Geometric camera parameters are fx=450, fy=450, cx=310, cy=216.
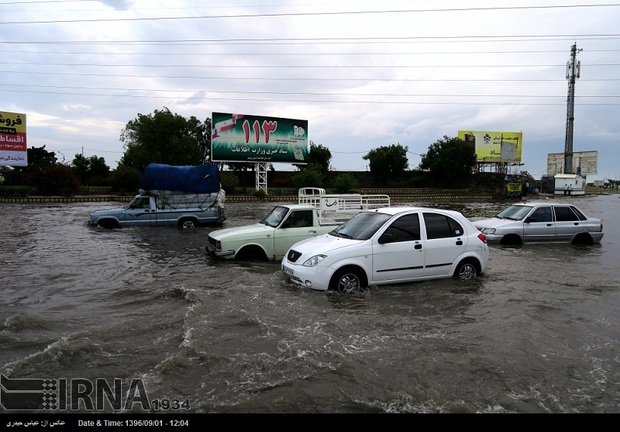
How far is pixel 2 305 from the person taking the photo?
706 cm

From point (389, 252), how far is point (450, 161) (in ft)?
171

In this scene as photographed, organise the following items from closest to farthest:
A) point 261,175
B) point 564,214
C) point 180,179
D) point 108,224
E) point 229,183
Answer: point 564,214 < point 108,224 < point 180,179 < point 229,183 < point 261,175

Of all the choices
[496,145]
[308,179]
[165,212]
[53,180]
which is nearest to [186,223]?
[165,212]

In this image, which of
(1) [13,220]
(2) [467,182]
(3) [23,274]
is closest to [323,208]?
(3) [23,274]

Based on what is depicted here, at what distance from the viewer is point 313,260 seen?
7.60 meters

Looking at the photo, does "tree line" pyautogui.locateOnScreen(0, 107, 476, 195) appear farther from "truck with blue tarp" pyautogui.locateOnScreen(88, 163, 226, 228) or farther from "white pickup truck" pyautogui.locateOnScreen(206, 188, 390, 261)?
"white pickup truck" pyautogui.locateOnScreen(206, 188, 390, 261)

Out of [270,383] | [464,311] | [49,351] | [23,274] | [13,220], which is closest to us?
[270,383]

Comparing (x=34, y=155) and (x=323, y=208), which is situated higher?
(x=34, y=155)

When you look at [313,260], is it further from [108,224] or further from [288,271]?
[108,224]

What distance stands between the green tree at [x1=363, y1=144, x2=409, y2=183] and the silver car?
4238 centimetres

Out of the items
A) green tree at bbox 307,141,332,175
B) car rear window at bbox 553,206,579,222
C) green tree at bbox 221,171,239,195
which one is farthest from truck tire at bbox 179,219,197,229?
green tree at bbox 307,141,332,175

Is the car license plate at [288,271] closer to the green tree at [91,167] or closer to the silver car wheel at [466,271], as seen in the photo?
the silver car wheel at [466,271]
